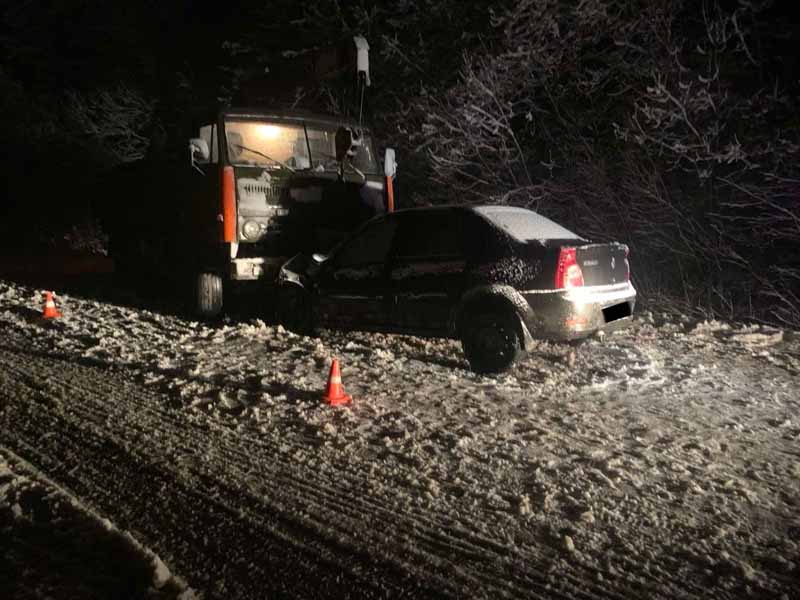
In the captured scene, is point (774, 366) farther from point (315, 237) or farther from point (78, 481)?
point (78, 481)

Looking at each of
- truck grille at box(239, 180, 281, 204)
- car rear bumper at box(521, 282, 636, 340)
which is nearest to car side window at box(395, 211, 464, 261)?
car rear bumper at box(521, 282, 636, 340)

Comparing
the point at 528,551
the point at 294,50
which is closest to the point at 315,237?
the point at 528,551

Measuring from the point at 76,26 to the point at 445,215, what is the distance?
87.6ft

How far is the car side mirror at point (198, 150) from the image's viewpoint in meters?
8.44

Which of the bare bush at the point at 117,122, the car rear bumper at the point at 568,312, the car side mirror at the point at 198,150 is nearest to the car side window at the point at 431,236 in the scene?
the car rear bumper at the point at 568,312

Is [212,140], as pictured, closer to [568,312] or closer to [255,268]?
[255,268]

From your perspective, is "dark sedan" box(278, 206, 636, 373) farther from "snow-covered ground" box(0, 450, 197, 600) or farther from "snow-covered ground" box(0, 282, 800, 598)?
"snow-covered ground" box(0, 450, 197, 600)

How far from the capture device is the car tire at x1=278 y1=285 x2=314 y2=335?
805 centimetres

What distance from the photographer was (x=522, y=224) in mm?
6664

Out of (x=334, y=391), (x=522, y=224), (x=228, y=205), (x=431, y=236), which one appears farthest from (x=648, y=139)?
(x=334, y=391)

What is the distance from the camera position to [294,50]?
16.7 metres

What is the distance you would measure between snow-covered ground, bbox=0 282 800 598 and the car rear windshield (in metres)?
1.22

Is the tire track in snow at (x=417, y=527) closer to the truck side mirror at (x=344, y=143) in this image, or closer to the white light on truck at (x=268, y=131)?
the white light on truck at (x=268, y=131)

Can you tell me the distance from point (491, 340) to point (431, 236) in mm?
1189
